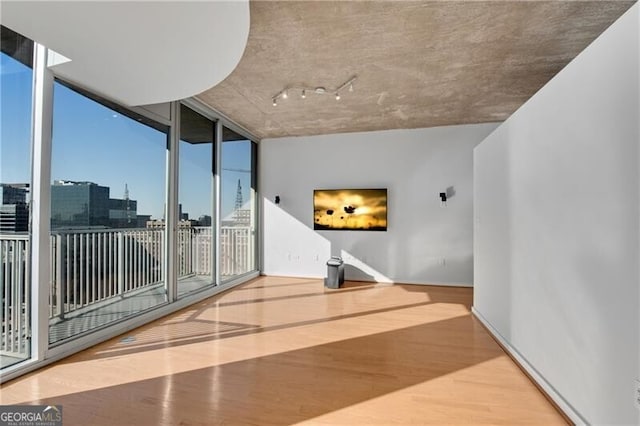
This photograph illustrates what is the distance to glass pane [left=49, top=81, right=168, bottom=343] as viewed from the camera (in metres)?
2.67

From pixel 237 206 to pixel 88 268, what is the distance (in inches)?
111

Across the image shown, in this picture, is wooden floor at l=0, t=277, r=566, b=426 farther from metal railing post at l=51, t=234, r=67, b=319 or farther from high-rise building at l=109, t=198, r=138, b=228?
high-rise building at l=109, t=198, r=138, b=228

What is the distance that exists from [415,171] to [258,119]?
3.22m

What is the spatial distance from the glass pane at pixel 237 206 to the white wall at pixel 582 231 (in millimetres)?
4373

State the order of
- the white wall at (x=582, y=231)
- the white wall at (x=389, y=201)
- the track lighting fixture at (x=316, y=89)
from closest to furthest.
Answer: the white wall at (x=582, y=231), the track lighting fixture at (x=316, y=89), the white wall at (x=389, y=201)

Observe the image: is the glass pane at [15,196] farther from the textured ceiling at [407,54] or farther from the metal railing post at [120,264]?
the textured ceiling at [407,54]

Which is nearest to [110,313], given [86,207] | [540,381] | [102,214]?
[102,214]

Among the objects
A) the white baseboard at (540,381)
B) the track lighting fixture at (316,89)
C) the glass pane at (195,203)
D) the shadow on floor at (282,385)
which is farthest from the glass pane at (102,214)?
the white baseboard at (540,381)

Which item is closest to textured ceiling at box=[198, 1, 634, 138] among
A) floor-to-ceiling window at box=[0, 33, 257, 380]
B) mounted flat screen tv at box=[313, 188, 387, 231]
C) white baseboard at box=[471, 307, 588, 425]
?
floor-to-ceiling window at box=[0, 33, 257, 380]

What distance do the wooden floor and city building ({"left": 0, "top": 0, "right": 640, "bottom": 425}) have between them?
0.02 metres

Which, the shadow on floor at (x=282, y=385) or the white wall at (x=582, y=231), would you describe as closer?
the white wall at (x=582, y=231)

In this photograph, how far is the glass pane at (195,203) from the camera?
4125mm

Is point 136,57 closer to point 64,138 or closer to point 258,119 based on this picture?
point 64,138

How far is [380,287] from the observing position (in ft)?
17.4
